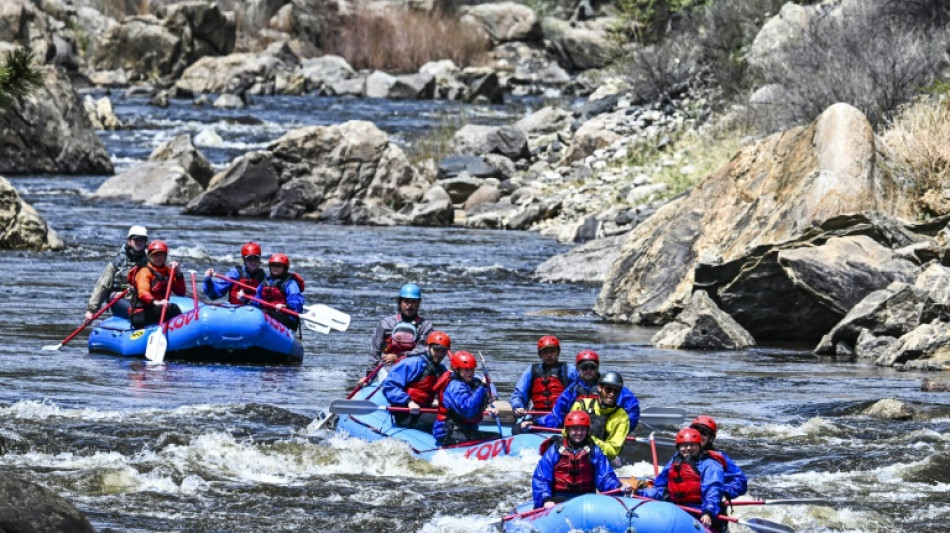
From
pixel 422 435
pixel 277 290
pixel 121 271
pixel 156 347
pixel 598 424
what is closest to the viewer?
pixel 598 424

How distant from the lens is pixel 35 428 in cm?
1227

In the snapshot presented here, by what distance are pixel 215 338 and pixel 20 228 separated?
29.4ft

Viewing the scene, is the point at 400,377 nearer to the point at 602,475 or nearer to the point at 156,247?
the point at 602,475

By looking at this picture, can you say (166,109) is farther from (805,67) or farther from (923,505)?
(923,505)

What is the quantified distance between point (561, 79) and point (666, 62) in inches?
958

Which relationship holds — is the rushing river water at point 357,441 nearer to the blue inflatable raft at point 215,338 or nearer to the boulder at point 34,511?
the blue inflatable raft at point 215,338

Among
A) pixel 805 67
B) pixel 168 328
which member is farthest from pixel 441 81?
pixel 168 328

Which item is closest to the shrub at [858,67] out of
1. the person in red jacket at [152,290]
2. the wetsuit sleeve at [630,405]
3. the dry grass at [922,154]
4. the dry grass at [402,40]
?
the dry grass at [922,154]

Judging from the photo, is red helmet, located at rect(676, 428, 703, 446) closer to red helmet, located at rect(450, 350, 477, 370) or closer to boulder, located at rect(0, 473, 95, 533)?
red helmet, located at rect(450, 350, 477, 370)

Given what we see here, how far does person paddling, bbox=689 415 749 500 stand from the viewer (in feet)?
30.7

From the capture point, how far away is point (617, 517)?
884 cm

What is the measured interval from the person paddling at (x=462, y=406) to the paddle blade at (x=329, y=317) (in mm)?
4520

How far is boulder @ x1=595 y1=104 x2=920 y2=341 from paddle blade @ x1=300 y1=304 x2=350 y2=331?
454 centimetres

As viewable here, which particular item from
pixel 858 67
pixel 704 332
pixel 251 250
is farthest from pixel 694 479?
pixel 858 67
